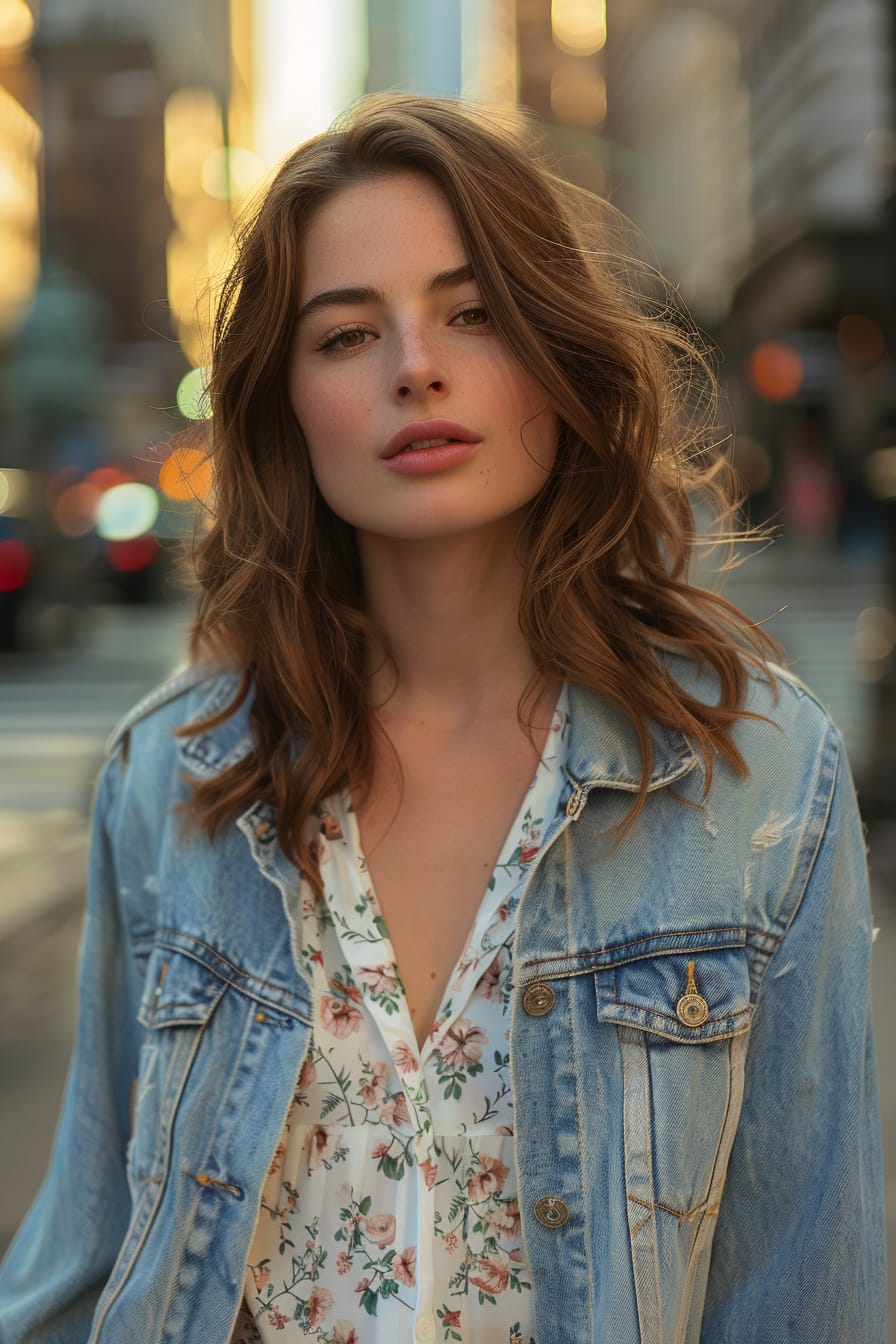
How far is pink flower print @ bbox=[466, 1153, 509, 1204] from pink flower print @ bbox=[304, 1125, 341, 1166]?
17cm

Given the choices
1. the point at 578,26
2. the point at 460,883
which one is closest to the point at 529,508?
Result: the point at 460,883

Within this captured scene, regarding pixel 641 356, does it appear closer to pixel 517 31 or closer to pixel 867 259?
pixel 867 259

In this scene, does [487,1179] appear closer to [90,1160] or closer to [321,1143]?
[321,1143]

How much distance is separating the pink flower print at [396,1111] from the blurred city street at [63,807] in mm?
793

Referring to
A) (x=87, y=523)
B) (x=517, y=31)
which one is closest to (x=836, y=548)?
(x=87, y=523)

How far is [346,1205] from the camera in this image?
1761mm

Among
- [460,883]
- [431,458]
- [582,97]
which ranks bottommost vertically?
[460,883]

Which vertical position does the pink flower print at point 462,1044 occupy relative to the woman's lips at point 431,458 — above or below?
below

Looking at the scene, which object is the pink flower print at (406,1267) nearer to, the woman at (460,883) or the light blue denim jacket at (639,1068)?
the woman at (460,883)

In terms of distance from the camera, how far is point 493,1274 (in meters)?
1.72

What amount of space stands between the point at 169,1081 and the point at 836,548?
97.2 ft

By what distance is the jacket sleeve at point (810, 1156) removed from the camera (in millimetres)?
1670

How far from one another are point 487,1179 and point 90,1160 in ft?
1.91

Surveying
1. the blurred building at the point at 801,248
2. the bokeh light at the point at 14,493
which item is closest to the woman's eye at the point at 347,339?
the bokeh light at the point at 14,493
